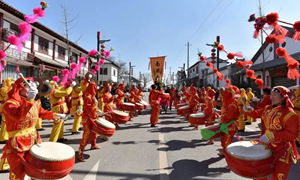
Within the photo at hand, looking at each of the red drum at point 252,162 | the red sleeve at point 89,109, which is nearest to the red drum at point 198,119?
the red sleeve at point 89,109

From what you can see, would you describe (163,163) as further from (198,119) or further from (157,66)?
(157,66)

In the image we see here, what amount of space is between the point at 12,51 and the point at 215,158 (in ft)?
44.8

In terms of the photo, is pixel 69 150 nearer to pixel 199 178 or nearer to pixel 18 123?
pixel 18 123

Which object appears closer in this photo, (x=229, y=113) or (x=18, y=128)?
(x=18, y=128)

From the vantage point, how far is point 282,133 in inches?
104

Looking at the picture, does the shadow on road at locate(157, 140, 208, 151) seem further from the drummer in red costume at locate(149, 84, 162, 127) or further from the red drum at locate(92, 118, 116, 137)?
the drummer in red costume at locate(149, 84, 162, 127)

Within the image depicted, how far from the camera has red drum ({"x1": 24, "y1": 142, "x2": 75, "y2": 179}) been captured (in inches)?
103

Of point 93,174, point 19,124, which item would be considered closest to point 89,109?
point 93,174

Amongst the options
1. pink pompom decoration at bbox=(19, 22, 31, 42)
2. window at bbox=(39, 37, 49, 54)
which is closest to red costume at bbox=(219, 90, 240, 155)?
pink pompom decoration at bbox=(19, 22, 31, 42)

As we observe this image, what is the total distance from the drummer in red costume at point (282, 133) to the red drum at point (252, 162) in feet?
0.32

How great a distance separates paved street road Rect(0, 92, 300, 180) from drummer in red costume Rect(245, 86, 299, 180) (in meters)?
1.38

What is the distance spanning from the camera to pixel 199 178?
12.7ft

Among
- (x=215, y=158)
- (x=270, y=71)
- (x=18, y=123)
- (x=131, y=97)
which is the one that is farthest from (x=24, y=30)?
(x=270, y=71)

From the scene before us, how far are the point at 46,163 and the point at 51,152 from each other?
200 mm
